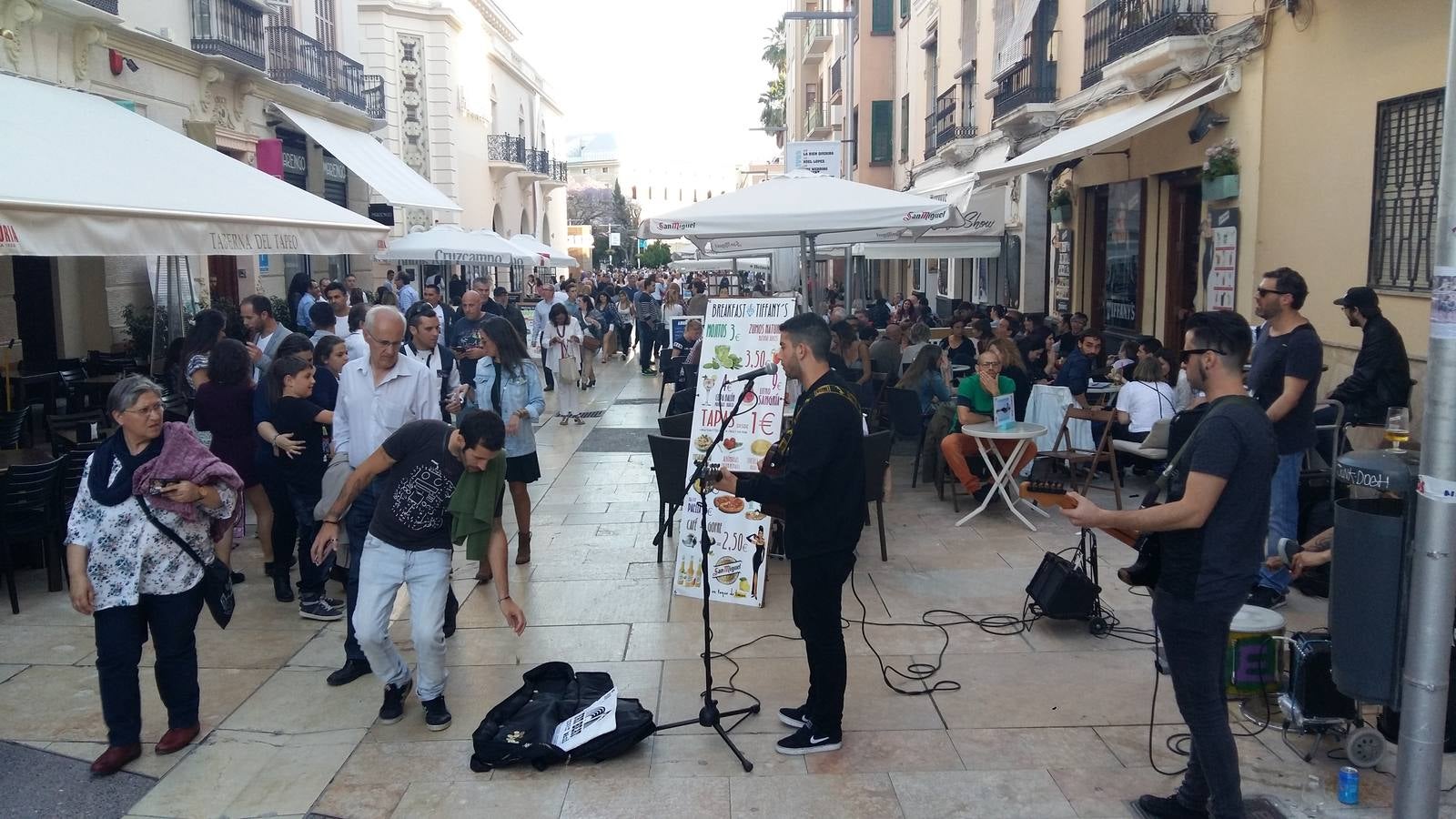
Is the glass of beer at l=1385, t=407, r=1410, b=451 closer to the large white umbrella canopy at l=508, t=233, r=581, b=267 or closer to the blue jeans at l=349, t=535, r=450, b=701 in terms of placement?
the blue jeans at l=349, t=535, r=450, b=701

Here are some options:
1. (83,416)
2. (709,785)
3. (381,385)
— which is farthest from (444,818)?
(83,416)

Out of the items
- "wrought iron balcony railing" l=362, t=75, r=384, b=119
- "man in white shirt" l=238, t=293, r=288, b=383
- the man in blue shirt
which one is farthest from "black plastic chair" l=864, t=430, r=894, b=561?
"wrought iron balcony railing" l=362, t=75, r=384, b=119

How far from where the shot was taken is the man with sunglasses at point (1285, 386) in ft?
18.7

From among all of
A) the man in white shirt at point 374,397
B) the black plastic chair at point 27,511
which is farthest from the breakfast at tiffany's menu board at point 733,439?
the black plastic chair at point 27,511

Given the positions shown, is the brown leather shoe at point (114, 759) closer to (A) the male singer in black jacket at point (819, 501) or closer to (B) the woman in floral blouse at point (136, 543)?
(B) the woman in floral blouse at point (136, 543)

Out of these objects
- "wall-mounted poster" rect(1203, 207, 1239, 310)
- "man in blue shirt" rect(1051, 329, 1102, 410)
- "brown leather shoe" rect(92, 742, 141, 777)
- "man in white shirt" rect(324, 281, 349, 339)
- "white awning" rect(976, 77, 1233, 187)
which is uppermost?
"white awning" rect(976, 77, 1233, 187)

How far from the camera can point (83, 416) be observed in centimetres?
966

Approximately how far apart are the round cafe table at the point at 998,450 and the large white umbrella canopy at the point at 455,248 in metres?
10.6

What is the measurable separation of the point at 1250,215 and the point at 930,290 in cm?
1633

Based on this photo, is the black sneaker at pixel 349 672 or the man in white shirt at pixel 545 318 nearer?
the black sneaker at pixel 349 672

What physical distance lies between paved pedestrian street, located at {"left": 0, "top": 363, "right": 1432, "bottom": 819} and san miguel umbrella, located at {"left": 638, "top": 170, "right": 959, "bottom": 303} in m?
2.73

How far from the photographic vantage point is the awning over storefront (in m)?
6.11

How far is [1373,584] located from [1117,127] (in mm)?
8179

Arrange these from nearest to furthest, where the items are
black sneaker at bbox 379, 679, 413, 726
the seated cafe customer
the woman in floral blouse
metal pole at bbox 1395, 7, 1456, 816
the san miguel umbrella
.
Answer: metal pole at bbox 1395, 7, 1456, 816 < the woman in floral blouse < black sneaker at bbox 379, 679, 413, 726 < the seated cafe customer < the san miguel umbrella
